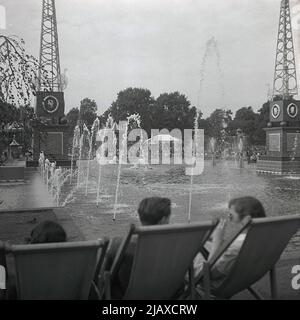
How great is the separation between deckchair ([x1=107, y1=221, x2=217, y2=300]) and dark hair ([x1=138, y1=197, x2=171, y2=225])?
0.96 ft

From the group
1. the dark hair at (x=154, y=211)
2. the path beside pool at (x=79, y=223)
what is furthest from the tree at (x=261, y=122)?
the dark hair at (x=154, y=211)

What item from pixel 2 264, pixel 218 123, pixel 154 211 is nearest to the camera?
pixel 2 264

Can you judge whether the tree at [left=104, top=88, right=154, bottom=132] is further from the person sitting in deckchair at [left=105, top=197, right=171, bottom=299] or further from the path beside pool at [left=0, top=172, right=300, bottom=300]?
the person sitting in deckchair at [left=105, top=197, right=171, bottom=299]

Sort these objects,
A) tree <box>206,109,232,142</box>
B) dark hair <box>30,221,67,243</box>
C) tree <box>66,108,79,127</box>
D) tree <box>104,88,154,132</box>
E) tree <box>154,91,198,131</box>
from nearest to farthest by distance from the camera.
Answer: dark hair <box>30,221,67,243</box>
tree <box>104,88,154,132</box>
tree <box>154,91,198,131</box>
tree <box>206,109,232,142</box>
tree <box>66,108,79,127</box>

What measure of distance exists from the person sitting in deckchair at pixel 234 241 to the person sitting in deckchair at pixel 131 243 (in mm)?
400

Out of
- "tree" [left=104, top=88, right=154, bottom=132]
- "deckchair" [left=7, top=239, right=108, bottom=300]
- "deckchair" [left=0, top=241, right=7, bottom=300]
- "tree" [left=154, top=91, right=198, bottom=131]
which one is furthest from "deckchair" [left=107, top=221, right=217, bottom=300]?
"tree" [left=154, top=91, right=198, bottom=131]

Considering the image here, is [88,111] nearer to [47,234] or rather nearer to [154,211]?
[154,211]

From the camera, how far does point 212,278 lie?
3182 mm

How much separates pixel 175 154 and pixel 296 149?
2813 centimetres

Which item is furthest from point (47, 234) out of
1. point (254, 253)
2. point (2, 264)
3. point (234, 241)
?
point (254, 253)

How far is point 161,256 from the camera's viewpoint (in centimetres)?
276

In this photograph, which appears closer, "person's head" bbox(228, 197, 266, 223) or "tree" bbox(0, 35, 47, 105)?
"person's head" bbox(228, 197, 266, 223)

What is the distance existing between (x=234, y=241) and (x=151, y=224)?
514mm

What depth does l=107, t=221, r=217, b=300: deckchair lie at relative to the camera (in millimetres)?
2621
